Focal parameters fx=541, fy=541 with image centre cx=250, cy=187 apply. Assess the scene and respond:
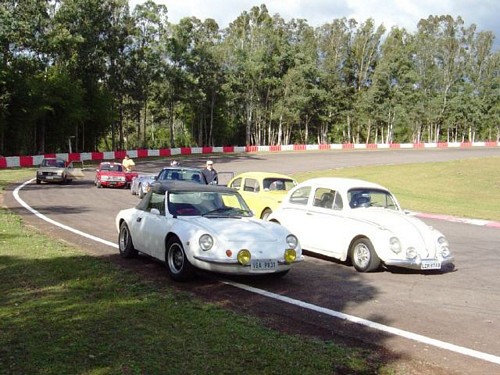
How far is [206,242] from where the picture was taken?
784 cm

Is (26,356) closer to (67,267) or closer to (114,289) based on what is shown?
(114,289)

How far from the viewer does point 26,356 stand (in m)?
4.84

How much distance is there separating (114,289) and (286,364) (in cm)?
343

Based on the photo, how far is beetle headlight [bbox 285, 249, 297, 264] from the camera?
26.2 ft

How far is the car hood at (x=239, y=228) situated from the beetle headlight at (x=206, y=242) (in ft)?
0.37

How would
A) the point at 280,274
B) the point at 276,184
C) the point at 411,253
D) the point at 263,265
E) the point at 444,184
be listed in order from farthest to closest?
1. the point at 444,184
2. the point at 276,184
3. the point at 411,253
4. the point at 280,274
5. the point at 263,265

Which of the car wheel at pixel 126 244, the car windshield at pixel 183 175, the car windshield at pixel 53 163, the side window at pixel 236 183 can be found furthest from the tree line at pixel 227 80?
the car wheel at pixel 126 244

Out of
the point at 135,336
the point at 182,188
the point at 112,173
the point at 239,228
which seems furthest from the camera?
the point at 112,173

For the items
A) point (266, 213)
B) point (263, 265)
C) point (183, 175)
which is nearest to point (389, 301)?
point (263, 265)

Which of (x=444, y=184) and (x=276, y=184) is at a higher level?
(x=276, y=184)

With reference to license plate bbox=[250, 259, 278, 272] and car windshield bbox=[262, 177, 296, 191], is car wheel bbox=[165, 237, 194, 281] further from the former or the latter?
car windshield bbox=[262, 177, 296, 191]

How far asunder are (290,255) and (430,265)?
8.53 feet

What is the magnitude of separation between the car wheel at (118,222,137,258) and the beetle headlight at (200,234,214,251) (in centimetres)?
241

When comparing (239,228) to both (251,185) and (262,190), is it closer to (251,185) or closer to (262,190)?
(262,190)
